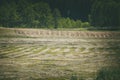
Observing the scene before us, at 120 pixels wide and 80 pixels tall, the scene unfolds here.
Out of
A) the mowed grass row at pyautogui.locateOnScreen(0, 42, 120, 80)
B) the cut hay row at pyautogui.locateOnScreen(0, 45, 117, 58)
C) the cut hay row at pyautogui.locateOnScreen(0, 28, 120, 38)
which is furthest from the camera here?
the cut hay row at pyautogui.locateOnScreen(0, 28, 120, 38)

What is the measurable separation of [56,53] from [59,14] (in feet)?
4.54

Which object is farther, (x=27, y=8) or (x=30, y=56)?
(x=27, y=8)

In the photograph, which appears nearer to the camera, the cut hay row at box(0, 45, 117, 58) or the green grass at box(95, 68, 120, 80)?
the green grass at box(95, 68, 120, 80)

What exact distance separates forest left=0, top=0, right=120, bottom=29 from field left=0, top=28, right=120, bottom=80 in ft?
0.92

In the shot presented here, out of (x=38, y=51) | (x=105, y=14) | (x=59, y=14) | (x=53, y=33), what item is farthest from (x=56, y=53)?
(x=105, y=14)

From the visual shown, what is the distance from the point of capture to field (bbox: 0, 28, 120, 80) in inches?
352

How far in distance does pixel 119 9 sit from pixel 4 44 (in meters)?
4.28

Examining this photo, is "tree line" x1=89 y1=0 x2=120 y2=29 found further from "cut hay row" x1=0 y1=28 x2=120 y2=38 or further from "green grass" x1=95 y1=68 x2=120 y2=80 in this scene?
"green grass" x1=95 y1=68 x2=120 y2=80

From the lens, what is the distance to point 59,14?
1022 cm

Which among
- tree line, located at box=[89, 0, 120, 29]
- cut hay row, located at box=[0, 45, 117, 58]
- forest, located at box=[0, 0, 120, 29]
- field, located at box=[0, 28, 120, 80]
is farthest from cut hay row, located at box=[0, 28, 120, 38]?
cut hay row, located at box=[0, 45, 117, 58]

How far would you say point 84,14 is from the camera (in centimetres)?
1023

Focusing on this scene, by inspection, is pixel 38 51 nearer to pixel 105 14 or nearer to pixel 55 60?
pixel 55 60

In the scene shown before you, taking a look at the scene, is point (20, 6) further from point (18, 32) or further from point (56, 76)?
point (56, 76)

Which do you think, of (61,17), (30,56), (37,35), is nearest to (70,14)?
(61,17)
